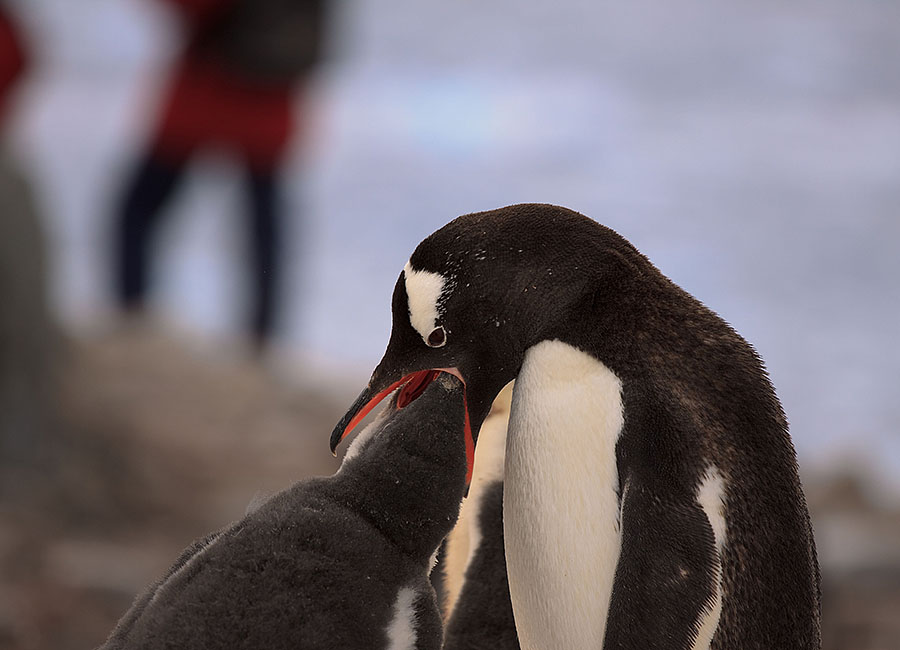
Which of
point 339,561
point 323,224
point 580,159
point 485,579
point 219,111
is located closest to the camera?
point 339,561

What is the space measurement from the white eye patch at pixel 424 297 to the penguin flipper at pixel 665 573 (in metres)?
0.16

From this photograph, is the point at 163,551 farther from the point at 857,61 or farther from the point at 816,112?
the point at 857,61

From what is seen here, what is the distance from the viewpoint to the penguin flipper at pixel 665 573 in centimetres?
72

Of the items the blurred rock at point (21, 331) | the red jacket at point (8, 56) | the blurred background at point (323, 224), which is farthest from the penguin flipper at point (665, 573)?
the red jacket at point (8, 56)

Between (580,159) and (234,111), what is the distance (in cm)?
239

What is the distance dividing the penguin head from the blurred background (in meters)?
1.28

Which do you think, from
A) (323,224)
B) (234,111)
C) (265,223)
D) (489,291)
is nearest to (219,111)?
(234,111)

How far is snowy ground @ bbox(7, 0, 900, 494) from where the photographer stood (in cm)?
375

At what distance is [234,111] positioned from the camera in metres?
3.01

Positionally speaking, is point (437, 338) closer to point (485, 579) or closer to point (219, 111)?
point (485, 579)

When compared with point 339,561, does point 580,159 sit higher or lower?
higher

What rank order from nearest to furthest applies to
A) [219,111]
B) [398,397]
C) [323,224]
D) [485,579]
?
[398,397] < [485,579] < [219,111] < [323,224]

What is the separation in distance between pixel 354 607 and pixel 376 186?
15.4ft

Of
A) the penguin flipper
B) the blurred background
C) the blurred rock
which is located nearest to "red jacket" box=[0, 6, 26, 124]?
the blurred background
